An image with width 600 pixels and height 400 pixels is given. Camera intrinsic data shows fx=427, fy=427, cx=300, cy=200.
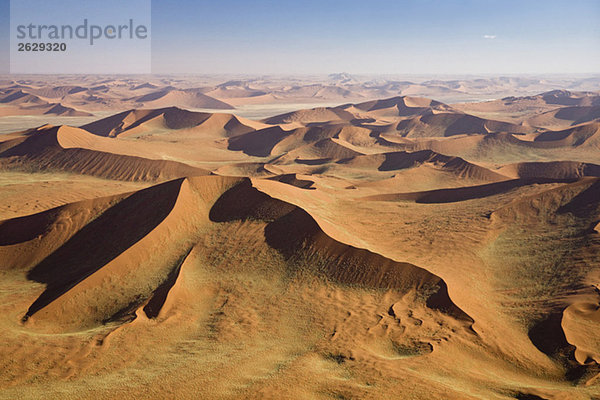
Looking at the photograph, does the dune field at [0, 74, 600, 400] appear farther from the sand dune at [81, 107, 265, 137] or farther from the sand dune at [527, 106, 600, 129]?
the sand dune at [527, 106, 600, 129]

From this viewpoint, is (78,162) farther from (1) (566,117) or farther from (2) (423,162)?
(1) (566,117)

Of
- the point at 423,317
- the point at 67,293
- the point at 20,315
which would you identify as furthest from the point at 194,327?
the point at 423,317

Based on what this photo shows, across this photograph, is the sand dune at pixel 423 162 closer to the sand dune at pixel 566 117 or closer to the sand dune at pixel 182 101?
the sand dune at pixel 566 117

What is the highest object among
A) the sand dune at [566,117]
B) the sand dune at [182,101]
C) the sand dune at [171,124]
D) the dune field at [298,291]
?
the sand dune at [182,101]

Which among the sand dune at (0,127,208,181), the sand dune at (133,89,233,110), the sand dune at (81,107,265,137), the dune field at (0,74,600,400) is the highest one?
the sand dune at (133,89,233,110)

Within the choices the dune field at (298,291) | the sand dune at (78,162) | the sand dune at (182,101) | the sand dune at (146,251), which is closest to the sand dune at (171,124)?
the sand dune at (78,162)

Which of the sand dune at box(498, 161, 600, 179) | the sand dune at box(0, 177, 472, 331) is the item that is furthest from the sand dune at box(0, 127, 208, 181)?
the sand dune at box(498, 161, 600, 179)

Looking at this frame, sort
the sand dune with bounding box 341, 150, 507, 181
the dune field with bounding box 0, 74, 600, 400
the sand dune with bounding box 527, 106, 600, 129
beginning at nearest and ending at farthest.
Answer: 1. the dune field with bounding box 0, 74, 600, 400
2. the sand dune with bounding box 341, 150, 507, 181
3. the sand dune with bounding box 527, 106, 600, 129

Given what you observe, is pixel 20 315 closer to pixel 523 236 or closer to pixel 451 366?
pixel 451 366

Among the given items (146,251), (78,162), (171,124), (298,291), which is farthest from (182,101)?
(298,291)

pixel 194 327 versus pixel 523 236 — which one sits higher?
pixel 523 236

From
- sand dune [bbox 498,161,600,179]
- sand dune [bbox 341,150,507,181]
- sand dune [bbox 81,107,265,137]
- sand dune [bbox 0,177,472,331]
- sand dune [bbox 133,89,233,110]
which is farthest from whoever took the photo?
sand dune [bbox 133,89,233,110]
